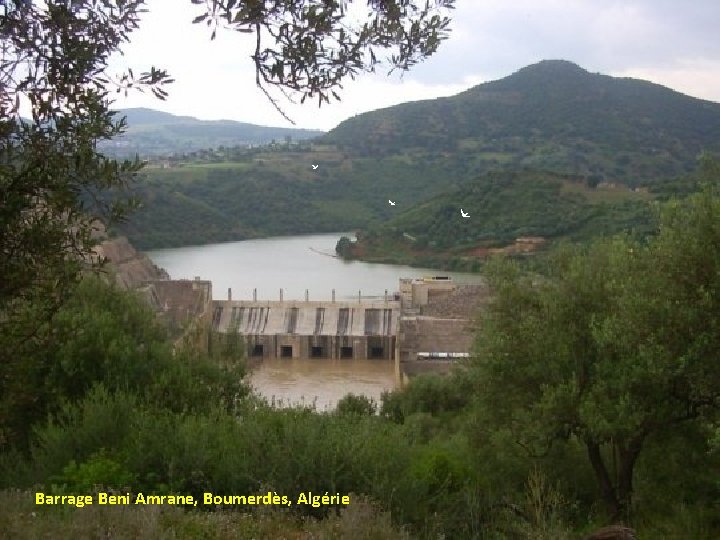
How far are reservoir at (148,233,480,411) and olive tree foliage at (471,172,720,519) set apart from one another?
484 inches

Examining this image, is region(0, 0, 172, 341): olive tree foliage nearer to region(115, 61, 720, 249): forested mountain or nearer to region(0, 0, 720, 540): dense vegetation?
region(0, 0, 720, 540): dense vegetation

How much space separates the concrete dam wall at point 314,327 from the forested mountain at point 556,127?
5141 centimetres

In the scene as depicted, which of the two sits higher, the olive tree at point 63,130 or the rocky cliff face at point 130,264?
the olive tree at point 63,130

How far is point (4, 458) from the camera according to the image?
5.51 metres

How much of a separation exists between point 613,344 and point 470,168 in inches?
3067

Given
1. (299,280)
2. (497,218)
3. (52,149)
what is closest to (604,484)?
(52,149)

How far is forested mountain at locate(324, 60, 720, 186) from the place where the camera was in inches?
3322

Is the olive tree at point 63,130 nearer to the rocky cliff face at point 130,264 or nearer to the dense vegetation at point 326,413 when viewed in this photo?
the dense vegetation at point 326,413

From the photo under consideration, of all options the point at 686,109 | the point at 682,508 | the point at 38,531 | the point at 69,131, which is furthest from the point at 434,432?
the point at 686,109

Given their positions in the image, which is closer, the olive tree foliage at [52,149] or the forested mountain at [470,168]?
the olive tree foliage at [52,149]

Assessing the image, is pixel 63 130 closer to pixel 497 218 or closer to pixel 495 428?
pixel 495 428

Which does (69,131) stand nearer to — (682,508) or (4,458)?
(4,458)

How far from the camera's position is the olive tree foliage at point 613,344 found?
562cm

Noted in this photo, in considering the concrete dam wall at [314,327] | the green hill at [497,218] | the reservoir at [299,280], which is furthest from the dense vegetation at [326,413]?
the green hill at [497,218]
